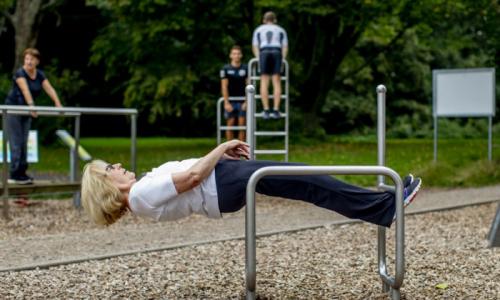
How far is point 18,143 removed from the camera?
37.7 feet

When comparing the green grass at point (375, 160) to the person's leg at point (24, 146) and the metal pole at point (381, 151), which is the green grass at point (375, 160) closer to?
the person's leg at point (24, 146)

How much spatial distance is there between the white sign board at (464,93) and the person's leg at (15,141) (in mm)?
7959

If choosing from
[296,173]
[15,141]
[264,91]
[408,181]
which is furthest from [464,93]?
[296,173]

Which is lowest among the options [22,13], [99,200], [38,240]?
[38,240]

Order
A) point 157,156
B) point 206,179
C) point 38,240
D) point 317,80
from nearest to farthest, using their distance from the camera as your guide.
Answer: point 206,179 < point 38,240 < point 157,156 < point 317,80

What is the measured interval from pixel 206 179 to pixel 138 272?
1802 mm

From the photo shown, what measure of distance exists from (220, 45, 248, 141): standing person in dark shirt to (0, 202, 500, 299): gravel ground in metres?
4.43

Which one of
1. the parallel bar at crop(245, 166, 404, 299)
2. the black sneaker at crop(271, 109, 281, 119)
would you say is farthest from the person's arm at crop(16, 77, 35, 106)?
the parallel bar at crop(245, 166, 404, 299)

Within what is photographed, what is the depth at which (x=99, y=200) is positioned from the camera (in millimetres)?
5402

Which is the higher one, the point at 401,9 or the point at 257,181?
the point at 401,9

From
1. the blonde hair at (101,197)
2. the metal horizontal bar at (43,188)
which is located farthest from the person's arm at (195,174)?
the metal horizontal bar at (43,188)

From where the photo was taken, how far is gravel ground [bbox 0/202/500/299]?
6.16 meters

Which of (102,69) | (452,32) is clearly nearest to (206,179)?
(452,32)

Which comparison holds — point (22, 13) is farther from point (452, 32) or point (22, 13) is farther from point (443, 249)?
point (443, 249)
